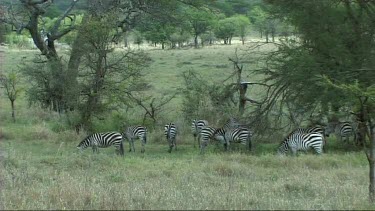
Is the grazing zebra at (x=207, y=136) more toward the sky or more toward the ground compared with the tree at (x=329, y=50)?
more toward the ground

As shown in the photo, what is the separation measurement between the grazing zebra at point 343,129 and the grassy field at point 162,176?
1.61 feet

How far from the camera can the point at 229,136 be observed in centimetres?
1933

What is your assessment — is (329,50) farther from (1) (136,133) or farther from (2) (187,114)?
(2) (187,114)

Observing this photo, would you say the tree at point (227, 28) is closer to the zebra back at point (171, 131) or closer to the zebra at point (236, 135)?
the zebra back at point (171, 131)

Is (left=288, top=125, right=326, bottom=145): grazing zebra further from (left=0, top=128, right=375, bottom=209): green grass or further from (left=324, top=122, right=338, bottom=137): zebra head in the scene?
(left=0, top=128, right=375, bottom=209): green grass

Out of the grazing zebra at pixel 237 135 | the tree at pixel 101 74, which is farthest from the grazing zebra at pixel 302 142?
the tree at pixel 101 74

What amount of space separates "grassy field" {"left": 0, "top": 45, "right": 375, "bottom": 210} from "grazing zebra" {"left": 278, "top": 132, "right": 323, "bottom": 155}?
135cm

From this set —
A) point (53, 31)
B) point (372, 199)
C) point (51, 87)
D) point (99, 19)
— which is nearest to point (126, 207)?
point (372, 199)

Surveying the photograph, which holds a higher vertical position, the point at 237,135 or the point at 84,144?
the point at 237,135

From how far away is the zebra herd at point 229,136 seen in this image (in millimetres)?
18109

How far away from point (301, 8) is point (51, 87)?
1370 cm

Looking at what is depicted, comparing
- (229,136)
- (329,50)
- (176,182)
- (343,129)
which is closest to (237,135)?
(229,136)

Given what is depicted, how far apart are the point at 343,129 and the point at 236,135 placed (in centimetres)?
409

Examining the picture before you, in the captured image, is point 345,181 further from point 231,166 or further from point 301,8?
point 301,8
